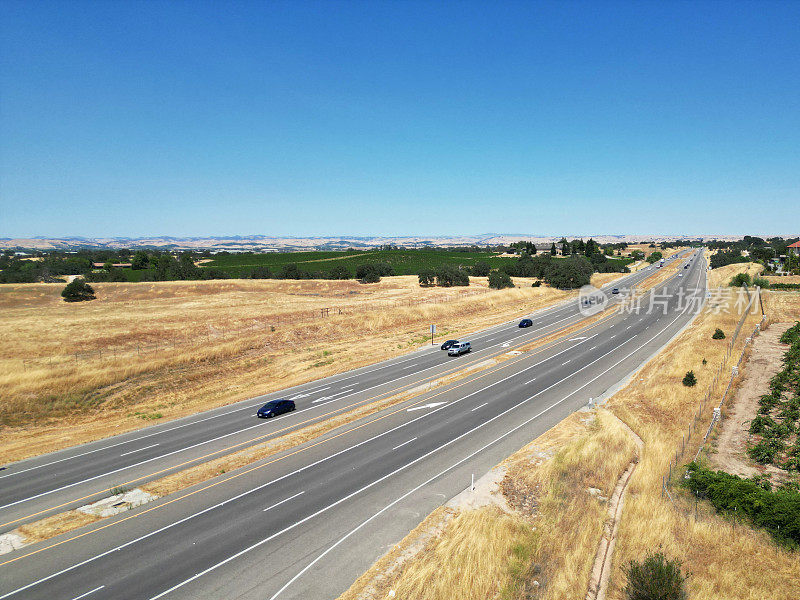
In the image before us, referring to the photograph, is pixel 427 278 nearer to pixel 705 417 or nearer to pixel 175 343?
pixel 175 343

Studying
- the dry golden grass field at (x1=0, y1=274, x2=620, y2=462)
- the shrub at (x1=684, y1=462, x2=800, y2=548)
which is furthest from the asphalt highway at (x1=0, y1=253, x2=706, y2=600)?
the shrub at (x1=684, y1=462, x2=800, y2=548)

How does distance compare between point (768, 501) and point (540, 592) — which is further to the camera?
point (768, 501)

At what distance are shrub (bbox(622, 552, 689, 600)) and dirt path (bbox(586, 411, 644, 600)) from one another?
3.03 feet

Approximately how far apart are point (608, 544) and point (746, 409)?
20731 millimetres

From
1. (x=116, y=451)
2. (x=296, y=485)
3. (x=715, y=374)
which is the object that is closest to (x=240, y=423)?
(x=116, y=451)

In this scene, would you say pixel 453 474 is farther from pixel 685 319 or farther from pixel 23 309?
pixel 23 309

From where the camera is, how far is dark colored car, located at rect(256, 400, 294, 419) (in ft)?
100

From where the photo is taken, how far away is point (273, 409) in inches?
1206

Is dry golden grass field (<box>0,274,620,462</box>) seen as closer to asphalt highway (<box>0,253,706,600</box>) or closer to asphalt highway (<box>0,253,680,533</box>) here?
asphalt highway (<box>0,253,680,533</box>)

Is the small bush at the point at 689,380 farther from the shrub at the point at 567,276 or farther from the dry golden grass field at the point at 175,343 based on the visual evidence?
the shrub at the point at 567,276

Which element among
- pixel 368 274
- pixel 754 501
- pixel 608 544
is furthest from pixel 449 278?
pixel 608 544

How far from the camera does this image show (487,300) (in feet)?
275

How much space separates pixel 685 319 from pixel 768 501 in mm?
56423

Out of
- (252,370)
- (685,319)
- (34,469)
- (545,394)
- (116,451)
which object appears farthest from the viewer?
(685,319)
